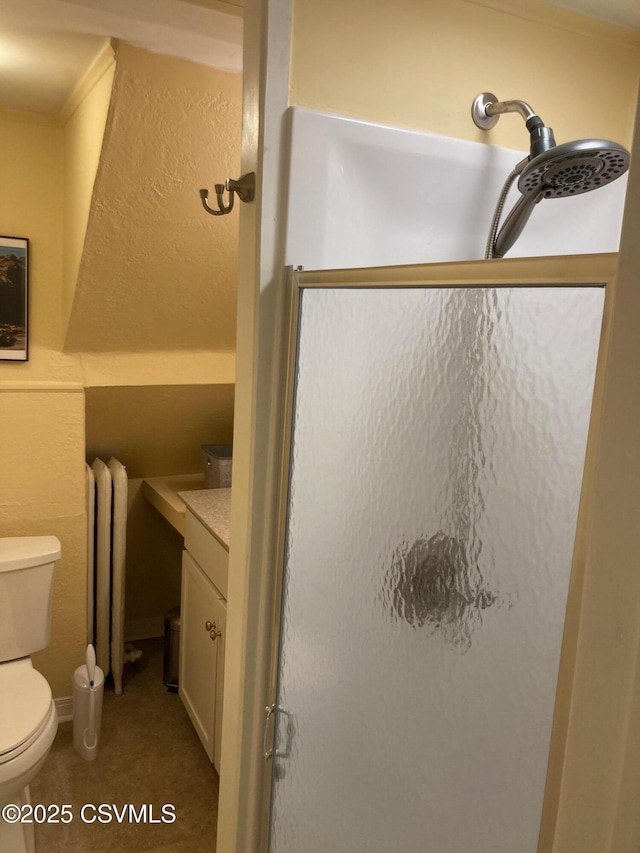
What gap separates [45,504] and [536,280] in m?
2.15

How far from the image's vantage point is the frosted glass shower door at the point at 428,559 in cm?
76

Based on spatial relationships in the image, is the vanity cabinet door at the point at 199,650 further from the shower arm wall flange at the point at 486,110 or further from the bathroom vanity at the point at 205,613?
the shower arm wall flange at the point at 486,110

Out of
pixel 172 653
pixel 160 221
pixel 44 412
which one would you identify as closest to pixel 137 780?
pixel 172 653

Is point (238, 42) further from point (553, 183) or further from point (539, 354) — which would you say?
point (539, 354)

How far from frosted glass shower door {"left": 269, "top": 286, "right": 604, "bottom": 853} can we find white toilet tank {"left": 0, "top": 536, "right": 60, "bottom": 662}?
1.30 m

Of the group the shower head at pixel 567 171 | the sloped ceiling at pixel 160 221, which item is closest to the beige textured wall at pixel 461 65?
the shower head at pixel 567 171

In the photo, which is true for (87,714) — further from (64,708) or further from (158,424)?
(158,424)

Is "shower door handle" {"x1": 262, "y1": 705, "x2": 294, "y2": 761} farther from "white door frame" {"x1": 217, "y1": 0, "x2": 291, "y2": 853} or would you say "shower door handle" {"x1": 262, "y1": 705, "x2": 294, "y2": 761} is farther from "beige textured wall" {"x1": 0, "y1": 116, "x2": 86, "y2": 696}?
"beige textured wall" {"x1": 0, "y1": 116, "x2": 86, "y2": 696}

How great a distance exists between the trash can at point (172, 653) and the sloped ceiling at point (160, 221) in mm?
1085

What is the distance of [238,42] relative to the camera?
5.55 ft

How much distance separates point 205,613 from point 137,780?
58 cm

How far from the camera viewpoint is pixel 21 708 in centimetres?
199

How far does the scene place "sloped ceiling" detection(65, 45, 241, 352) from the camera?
73.5 inches

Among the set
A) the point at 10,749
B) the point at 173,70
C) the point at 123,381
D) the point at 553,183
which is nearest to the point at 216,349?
the point at 123,381
